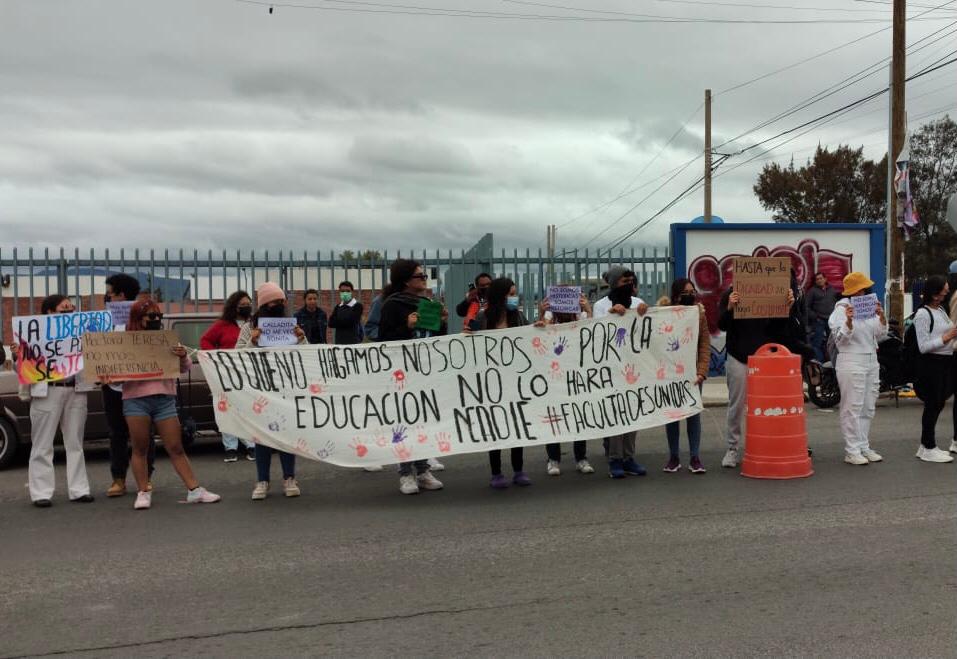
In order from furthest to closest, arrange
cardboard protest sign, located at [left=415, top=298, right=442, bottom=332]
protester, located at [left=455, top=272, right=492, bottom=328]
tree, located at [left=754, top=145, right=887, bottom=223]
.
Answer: tree, located at [left=754, top=145, right=887, bottom=223] < protester, located at [left=455, top=272, right=492, bottom=328] < cardboard protest sign, located at [left=415, top=298, right=442, bottom=332]

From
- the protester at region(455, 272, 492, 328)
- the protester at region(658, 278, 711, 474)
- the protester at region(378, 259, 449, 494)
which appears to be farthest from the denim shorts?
the protester at region(658, 278, 711, 474)

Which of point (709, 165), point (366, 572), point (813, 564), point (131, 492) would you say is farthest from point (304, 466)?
point (709, 165)

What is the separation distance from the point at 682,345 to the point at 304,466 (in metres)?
3.94

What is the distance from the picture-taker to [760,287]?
7609mm

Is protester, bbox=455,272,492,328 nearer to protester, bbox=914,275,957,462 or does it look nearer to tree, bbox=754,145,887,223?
protester, bbox=914,275,957,462

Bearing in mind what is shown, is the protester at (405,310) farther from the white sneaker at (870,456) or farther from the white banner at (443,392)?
the white sneaker at (870,456)

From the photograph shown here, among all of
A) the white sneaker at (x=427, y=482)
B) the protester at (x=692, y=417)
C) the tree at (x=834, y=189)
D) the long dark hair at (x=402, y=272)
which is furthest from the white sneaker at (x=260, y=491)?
the tree at (x=834, y=189)

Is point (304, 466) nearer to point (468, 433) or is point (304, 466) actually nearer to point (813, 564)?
point (468, 433)

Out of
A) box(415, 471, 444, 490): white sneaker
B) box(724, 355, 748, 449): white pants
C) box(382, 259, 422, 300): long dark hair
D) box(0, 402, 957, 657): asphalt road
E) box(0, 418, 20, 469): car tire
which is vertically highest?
box(382, 259, 422, 300): long dark hair

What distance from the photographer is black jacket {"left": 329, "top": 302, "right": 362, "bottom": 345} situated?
11.4 metres

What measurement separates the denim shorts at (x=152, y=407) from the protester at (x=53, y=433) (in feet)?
1.78

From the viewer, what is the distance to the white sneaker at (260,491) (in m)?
6.84

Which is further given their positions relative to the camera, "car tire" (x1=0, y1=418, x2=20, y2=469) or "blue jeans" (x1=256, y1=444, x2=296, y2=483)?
"car tire" (x1=0, y1=418, x2=20, y2=469)

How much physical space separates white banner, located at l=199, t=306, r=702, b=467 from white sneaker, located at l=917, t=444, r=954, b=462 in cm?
236
